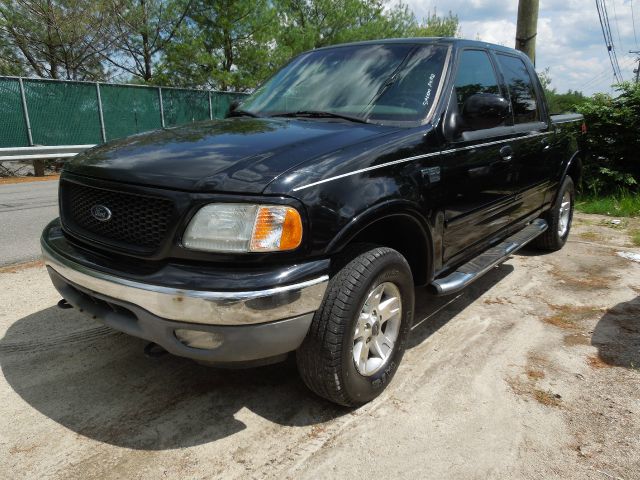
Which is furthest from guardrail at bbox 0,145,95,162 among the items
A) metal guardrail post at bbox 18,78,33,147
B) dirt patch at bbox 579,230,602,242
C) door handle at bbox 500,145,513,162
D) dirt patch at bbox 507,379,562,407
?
dirt patch at bbox 507,379,562,407

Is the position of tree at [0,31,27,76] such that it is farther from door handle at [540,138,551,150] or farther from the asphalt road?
door handle at [540,138,551,150]

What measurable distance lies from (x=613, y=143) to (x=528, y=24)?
2474 mm

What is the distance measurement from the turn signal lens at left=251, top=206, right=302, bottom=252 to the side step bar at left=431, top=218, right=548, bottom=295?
4.26ft

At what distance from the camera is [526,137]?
4.22 meters

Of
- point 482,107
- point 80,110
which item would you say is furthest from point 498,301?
point 80,110

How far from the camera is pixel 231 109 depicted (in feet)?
12.6

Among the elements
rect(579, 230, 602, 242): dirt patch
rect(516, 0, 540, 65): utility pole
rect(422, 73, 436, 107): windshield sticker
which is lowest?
rect(579, 230, 602, 242): dirt patch

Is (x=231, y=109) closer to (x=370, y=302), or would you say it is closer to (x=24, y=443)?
(x=370, y=302)

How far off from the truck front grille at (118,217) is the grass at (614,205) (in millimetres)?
7681

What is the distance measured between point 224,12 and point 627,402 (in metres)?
23.1

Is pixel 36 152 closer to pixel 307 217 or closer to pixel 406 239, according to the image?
pixel 406 239

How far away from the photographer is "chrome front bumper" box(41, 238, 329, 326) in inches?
80.8

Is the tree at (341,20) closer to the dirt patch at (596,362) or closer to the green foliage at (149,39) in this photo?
the green foliage at (149,39)

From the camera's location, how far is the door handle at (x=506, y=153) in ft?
12.2
